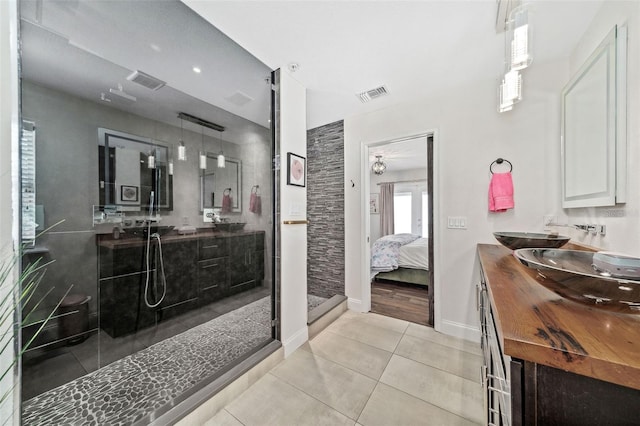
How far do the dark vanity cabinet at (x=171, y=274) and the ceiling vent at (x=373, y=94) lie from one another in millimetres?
1834

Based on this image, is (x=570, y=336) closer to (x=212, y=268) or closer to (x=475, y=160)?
(x=475, y=160)

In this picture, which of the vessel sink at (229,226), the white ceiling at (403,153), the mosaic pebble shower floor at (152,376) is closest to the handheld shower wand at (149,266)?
the mosaic pebble shower floor at (152,376)

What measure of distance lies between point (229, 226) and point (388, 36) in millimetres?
2079

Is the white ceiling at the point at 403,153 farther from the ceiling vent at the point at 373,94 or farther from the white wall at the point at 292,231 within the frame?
the white wall at the point at 292,231

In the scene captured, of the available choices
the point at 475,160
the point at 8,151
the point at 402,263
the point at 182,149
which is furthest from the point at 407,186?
the point at 8,151

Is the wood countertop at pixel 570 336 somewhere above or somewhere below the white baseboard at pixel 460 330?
above

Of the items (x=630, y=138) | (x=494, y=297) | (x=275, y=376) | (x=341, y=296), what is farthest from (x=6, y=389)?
(x=630, y=138)

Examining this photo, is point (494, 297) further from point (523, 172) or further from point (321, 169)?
point (321, 169)

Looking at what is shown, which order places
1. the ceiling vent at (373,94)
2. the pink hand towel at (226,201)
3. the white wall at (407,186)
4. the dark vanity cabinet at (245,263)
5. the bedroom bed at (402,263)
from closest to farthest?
1. the pink hand towel at (226,201)
2. the dark vanity cabinet at (245,263)
3. the ceiling vent at (373,94)
4. the bedroom bed at (402,263)
5. the white wall at (407,186)

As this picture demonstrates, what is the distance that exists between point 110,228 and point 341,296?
2.43 meters

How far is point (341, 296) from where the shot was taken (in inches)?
116

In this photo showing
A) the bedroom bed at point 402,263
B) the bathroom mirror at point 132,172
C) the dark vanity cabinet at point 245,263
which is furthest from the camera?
the bedroom bed at point 402,263

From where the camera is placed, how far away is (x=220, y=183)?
6.85ft

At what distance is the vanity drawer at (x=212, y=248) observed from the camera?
84.6 inches
